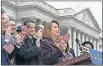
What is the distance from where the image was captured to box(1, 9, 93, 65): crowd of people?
3.92 metres

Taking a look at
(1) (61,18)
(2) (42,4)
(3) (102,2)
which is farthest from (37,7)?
(3) (102,2)

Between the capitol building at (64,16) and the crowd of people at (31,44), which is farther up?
the crowd of people at (31,44)

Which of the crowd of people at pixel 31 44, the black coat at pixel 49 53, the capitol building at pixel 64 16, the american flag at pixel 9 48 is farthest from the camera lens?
the capitol building at pixel 64 16

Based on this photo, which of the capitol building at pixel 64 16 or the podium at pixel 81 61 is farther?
the capitol building at pixel 64 16

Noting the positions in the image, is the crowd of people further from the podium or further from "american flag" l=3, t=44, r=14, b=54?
the podium

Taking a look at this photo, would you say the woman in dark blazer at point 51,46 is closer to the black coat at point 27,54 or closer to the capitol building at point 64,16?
the black coat at point 27,54

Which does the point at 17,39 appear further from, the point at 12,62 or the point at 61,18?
the point at 61,18

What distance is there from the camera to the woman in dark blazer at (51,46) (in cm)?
404

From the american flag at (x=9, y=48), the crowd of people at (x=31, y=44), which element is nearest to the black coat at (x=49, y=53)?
the crowd of people at (x=31, y=44)

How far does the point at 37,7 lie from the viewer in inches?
1367

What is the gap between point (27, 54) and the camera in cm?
393

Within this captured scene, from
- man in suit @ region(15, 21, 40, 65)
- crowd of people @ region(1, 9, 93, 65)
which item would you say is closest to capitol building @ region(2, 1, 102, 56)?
crowd of people @ region(1, 9, 93, 65)

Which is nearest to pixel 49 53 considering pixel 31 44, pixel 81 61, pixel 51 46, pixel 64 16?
pixel 51 46

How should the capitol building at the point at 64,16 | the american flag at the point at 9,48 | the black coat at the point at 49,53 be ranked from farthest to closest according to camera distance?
the capitol building at the point at 64,16 → the black coat at the point at 49,53 → the american flag at the point at 9,48
